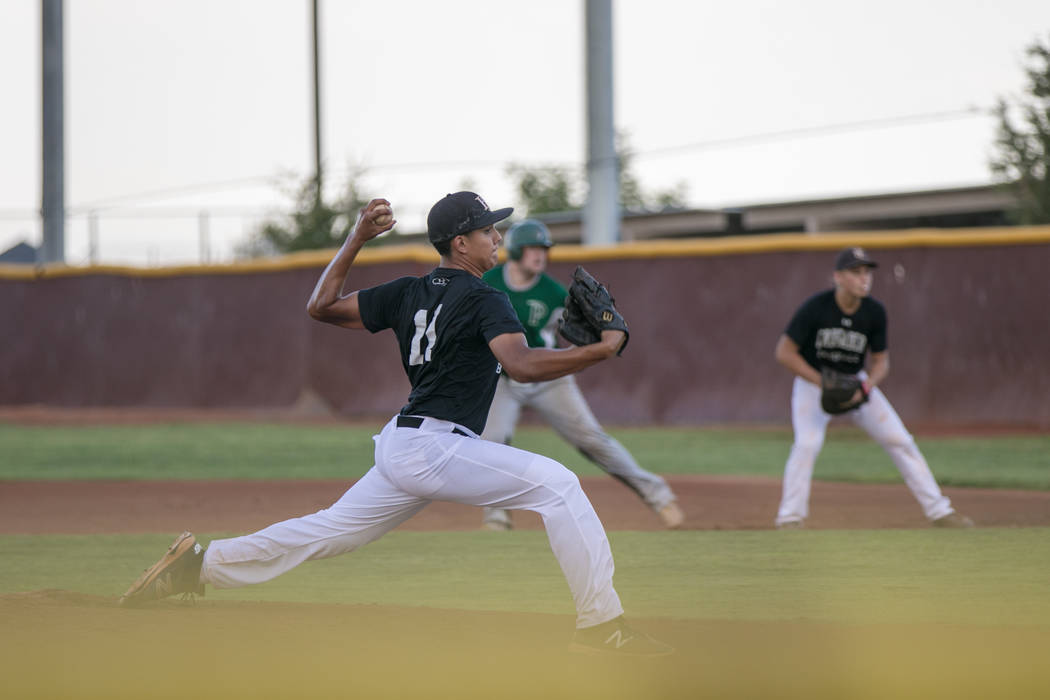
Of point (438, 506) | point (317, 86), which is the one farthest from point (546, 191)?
point (438, 506)

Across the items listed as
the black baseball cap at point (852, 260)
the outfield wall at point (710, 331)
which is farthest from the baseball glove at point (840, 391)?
the outfield wall at point (710, 331)

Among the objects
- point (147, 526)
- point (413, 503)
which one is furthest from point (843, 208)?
point (413, 503)

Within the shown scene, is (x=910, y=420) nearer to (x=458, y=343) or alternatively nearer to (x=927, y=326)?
(x=927, y=326)

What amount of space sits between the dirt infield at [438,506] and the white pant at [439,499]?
4127 millimetres

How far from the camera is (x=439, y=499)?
5.50m

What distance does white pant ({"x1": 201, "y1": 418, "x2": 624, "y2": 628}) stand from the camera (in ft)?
17.0

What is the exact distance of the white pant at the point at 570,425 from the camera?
363 inches

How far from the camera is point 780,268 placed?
1947cm

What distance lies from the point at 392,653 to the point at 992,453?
480 inches

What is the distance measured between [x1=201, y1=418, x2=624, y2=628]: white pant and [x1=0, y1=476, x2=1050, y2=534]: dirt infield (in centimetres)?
413

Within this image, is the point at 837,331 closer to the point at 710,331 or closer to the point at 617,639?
the point at 617,639

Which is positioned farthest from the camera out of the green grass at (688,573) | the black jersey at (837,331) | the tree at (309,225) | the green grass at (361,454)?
the tree at (309,225)

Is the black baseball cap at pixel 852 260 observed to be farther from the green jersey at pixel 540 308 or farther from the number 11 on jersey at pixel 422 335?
the number 11 on jersey at pixel 422 335

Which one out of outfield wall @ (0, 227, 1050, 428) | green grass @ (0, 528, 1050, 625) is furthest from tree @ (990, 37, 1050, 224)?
green grass @ (0, 528, 1050, 625)
